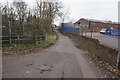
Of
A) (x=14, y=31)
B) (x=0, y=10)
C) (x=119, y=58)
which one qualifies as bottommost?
(x=119, y=58)

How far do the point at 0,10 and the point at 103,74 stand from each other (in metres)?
14.0

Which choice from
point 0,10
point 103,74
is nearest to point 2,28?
point 0,10

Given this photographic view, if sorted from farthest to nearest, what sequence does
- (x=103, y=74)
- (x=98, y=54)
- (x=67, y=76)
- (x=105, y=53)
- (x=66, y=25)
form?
(x=66, y=25), (x=98, y=54), (x=105, y=53), (x=103, y=74), (x=67, y=76)

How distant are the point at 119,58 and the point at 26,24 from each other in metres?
12.6

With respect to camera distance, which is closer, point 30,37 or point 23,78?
point 23,78

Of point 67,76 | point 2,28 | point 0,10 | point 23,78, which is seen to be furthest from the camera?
point 0,10

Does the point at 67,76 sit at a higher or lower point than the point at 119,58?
lower

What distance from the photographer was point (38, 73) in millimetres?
9539

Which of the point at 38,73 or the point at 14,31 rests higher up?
the point at 14,31

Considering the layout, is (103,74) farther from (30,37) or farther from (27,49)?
(30,37)

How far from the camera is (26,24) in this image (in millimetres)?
20875

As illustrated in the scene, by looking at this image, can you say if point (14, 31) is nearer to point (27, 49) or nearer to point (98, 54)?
point (27, 49)

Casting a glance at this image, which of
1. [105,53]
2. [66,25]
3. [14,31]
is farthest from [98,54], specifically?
[66,25]

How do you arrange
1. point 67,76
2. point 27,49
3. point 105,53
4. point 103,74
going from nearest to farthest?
point 67,76 < point 103,74 < point 105,53 < point 27,49
